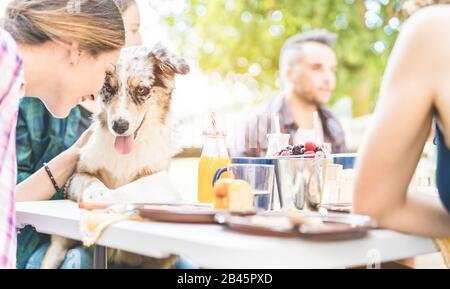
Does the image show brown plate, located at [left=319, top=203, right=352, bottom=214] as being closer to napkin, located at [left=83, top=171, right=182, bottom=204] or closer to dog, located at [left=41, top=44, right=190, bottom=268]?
napkin, located at [left=83, top=171, right=182, bottom=204]

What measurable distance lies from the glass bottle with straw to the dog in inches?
9.4

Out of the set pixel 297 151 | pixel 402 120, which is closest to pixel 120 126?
pixel 297 151

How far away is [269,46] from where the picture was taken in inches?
305

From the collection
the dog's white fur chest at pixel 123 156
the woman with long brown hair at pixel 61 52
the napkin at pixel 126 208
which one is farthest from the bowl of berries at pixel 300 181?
the woman with long brown hair at pixel 61 52

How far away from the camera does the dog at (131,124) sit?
1.89 meters

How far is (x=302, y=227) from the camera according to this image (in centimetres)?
101

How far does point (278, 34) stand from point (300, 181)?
652 cm

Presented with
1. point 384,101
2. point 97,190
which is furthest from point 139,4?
point 384,101

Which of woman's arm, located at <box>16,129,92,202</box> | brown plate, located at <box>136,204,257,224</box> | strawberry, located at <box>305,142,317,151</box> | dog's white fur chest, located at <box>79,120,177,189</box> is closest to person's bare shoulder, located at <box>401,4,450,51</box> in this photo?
brown plate, located at <box>136,204,257,224</box>

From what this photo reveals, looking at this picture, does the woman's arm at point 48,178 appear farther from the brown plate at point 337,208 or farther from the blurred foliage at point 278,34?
the blurred foliage at point 278,34

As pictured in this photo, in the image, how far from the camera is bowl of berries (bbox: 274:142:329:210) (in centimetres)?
149
